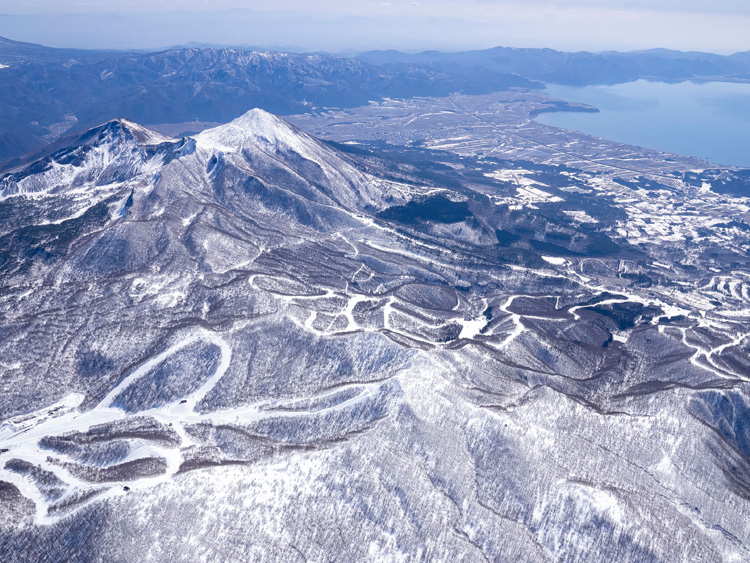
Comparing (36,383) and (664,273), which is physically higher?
(36,383)

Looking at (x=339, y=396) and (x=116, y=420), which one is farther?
(x=116, y=420)

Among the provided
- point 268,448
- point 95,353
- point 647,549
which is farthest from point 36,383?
point 647,549

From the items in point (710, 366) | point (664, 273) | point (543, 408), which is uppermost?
point (543, 408)

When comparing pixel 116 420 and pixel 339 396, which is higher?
pixel 339 396

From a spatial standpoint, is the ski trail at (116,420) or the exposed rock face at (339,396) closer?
the exposed rock face at (339,396)

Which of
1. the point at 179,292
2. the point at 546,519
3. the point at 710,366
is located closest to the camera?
the point at 546,519

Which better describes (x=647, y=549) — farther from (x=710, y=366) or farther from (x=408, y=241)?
(x=408, y=241)

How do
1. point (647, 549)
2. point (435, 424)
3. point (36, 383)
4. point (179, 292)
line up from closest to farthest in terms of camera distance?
point (647, 549)
point (435, 424)
point (36, 383)
point (179, 292)

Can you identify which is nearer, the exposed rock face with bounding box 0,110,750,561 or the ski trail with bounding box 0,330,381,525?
the exposed rock face with bounding box 0,110,750,561
